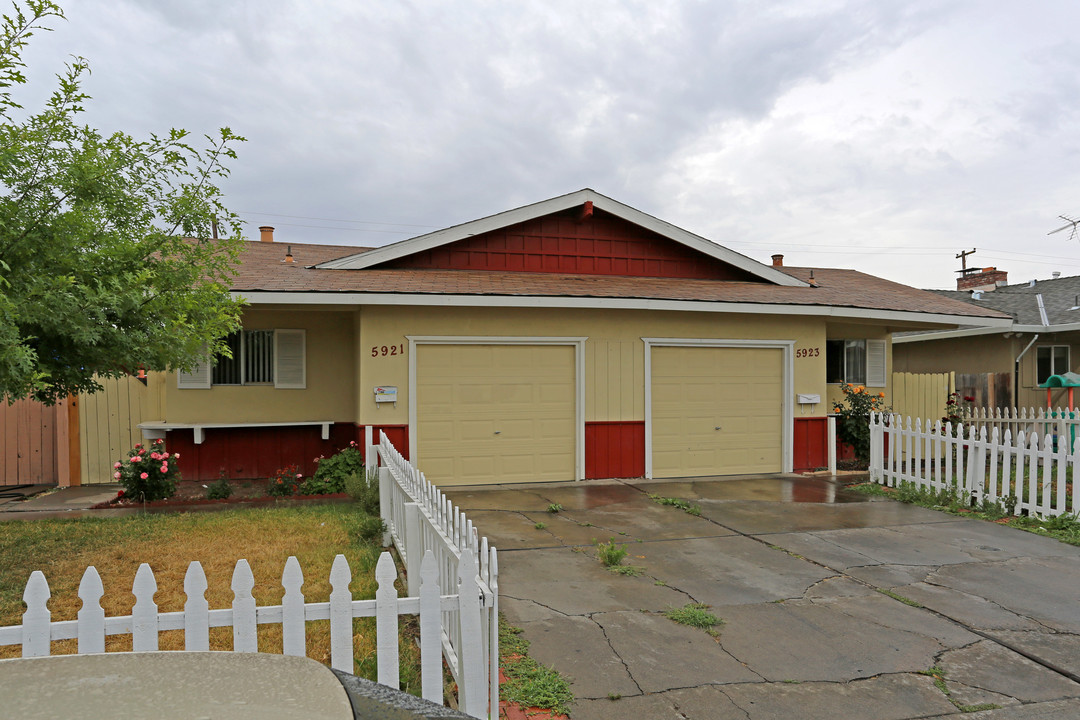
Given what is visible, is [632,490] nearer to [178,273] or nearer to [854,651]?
[854,651]

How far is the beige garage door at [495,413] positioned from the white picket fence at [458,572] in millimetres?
4535

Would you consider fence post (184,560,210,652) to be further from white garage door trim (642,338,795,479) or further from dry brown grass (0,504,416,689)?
white garage door trim (642,338,795,479)

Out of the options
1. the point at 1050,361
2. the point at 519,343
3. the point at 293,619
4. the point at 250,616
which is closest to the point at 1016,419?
the point at 1050,361

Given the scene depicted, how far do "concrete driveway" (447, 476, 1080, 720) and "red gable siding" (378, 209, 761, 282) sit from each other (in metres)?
4.82

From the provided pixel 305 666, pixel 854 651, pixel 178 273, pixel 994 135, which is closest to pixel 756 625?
pixel 854 651

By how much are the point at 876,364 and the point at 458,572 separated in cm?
1270

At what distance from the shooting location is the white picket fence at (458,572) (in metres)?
3.12

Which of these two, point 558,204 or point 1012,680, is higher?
point 558,204

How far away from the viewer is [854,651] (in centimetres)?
424

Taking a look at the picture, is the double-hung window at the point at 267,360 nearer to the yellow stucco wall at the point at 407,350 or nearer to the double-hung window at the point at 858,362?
the yellow stucco wall at the point at 407,350

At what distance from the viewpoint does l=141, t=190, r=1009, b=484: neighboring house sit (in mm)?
10289

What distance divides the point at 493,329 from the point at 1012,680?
7.92 m

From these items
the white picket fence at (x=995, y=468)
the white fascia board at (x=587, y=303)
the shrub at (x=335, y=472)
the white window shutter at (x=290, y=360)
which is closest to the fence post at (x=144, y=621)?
the white fascia board at (x=587, y=303)

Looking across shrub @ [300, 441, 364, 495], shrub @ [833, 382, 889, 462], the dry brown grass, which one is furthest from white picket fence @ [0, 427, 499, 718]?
shrub @ [833, 382, 889, 462]
